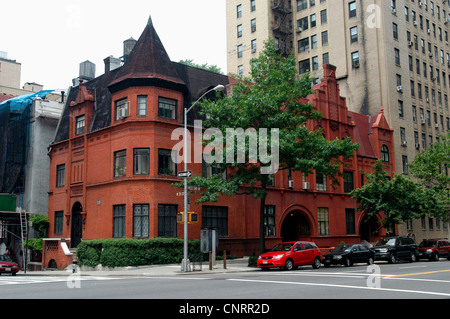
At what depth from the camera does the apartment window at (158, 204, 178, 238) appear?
29.9 meters

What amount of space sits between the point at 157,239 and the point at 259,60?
42.1 feet

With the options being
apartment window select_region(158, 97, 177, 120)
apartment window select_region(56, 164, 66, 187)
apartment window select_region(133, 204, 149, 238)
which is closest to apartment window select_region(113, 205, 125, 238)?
apartment window select_region(133, 204, 149, 238)

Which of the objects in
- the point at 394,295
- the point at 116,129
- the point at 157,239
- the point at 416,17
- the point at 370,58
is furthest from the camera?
the point at 416,17

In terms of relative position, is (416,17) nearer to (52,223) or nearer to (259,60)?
(259,60)

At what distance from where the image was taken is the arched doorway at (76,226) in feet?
112

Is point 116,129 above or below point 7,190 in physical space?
above

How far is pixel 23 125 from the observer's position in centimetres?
4038

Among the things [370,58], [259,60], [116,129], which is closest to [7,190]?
[116,129]

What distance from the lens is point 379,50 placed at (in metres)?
53.2

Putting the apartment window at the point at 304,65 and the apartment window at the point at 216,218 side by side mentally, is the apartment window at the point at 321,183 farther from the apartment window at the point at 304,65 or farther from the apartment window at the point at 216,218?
the apartment window at the point at 304,65

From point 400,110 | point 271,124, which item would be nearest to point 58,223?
point 271,124

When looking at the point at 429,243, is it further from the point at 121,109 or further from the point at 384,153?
the point at 121,109

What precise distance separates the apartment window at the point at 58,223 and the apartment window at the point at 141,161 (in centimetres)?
935

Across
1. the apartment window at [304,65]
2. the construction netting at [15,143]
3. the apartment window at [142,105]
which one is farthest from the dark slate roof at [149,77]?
the apartment window at [304,65]
